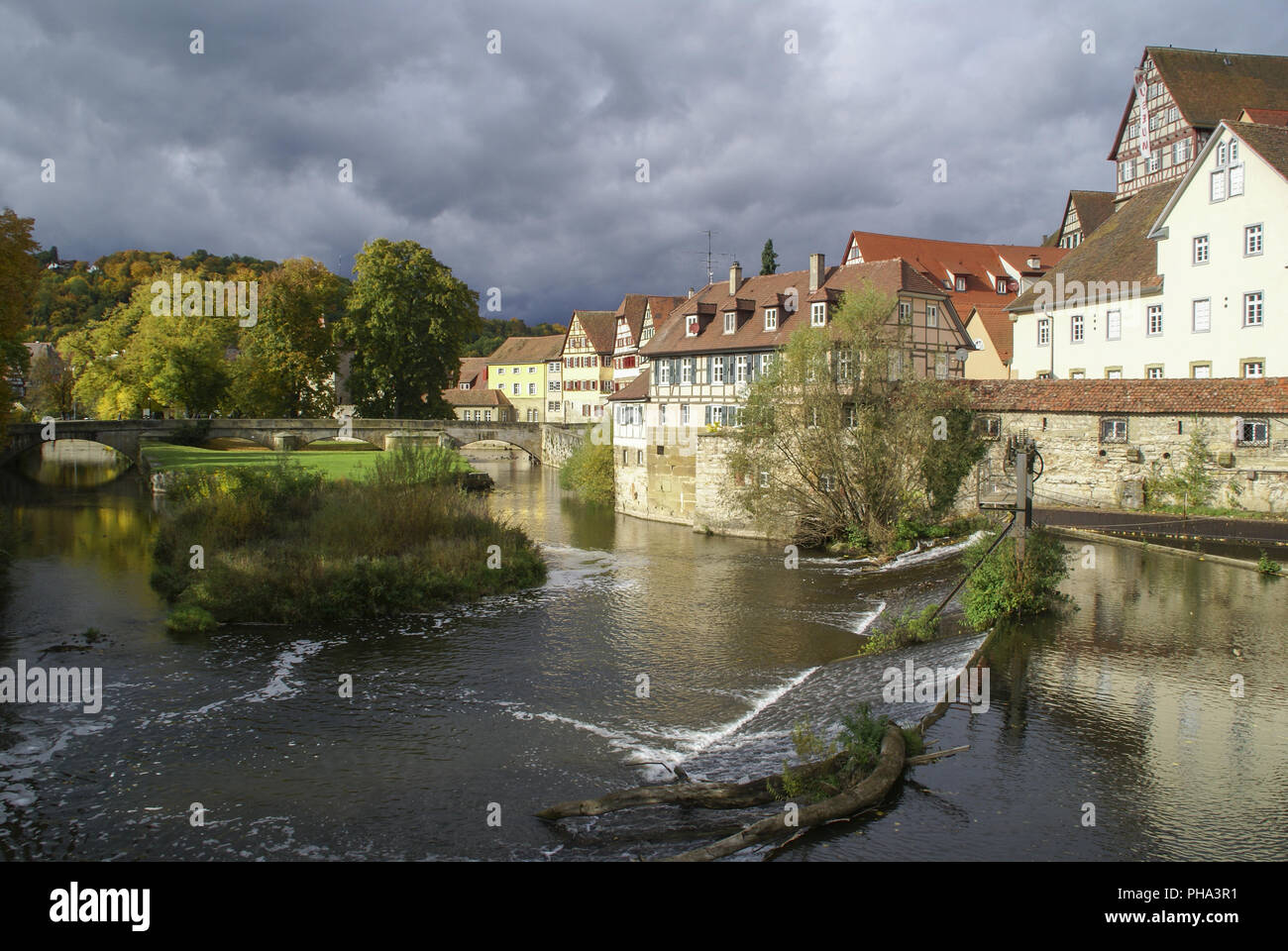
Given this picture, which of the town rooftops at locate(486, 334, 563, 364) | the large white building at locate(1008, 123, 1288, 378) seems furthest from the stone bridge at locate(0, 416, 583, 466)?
the large white building at locate(1008, 123, 1288, 378)

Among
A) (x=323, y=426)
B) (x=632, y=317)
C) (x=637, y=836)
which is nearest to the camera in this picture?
(x=637, y=836)

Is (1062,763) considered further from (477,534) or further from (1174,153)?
(1174,153)

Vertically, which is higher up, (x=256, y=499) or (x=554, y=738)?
(x=256, y=499)

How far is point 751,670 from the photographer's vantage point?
15469 millimetres

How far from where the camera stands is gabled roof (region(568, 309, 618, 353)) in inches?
2874

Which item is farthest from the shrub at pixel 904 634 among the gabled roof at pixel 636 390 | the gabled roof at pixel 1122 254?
the gabled roof at pixel 636 390

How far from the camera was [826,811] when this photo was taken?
9.27 meters

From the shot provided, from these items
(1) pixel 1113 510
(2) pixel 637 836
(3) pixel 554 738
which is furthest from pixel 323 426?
(2) pixel 637 836

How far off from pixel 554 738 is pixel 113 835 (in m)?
5.05

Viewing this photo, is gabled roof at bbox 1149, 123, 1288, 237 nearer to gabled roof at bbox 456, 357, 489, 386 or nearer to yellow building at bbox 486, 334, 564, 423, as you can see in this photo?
yellow building at bbox 486, 334, 564, 423

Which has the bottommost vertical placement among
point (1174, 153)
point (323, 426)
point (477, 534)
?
point (477, 534)

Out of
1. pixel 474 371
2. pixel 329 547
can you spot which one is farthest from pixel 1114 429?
pixel 474 371

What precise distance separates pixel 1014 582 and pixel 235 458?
36.4 metres

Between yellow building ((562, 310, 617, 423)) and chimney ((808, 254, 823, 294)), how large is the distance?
3761cm
